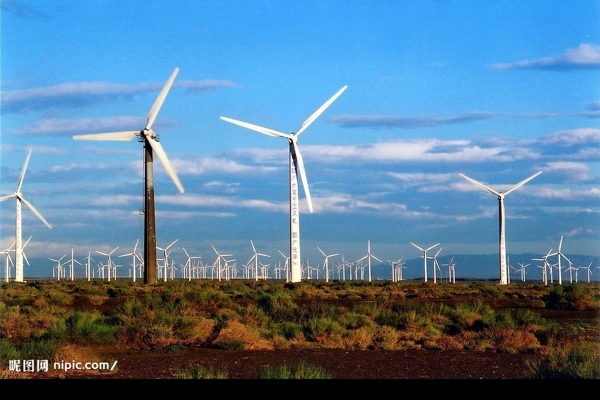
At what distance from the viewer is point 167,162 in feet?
197

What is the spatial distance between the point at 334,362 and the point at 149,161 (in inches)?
1735

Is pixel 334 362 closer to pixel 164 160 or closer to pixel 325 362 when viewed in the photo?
pixel 325 362

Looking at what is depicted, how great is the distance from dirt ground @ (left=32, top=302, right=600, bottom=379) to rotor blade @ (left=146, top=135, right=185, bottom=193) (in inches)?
1265

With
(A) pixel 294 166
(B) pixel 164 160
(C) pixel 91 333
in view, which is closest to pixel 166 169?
(B) pixel 164 160

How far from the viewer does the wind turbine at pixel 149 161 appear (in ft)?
208

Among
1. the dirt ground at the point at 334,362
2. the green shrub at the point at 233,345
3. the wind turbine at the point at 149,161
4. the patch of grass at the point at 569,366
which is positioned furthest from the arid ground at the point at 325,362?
the wind turbine at the point at 149,161

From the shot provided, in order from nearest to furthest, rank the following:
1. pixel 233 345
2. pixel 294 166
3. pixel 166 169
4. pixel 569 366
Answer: pixel 569 366 < pixel 233 345 < pixel 166 169 < pixel 294 166

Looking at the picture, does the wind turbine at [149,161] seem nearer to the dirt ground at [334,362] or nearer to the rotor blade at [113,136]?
the rotor blade at [113,136]

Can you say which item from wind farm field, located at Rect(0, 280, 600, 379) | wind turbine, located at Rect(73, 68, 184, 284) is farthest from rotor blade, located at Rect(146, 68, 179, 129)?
wind farm field, located at Rect(0, 280, 600, 379)

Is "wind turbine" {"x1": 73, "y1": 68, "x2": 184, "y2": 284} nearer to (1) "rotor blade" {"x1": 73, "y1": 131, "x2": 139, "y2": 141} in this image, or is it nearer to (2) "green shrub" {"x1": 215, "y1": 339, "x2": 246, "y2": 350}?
(1) "rotor blade" {"x1": 73, "y1": 131, "x2": 139, "y2": 141}

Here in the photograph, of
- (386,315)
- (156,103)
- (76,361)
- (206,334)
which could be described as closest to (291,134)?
(156,103)

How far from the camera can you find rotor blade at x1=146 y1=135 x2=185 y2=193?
57.3m

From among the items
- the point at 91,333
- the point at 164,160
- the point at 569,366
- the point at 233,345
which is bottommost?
the point at 233,345

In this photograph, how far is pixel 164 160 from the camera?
60.7 metres
